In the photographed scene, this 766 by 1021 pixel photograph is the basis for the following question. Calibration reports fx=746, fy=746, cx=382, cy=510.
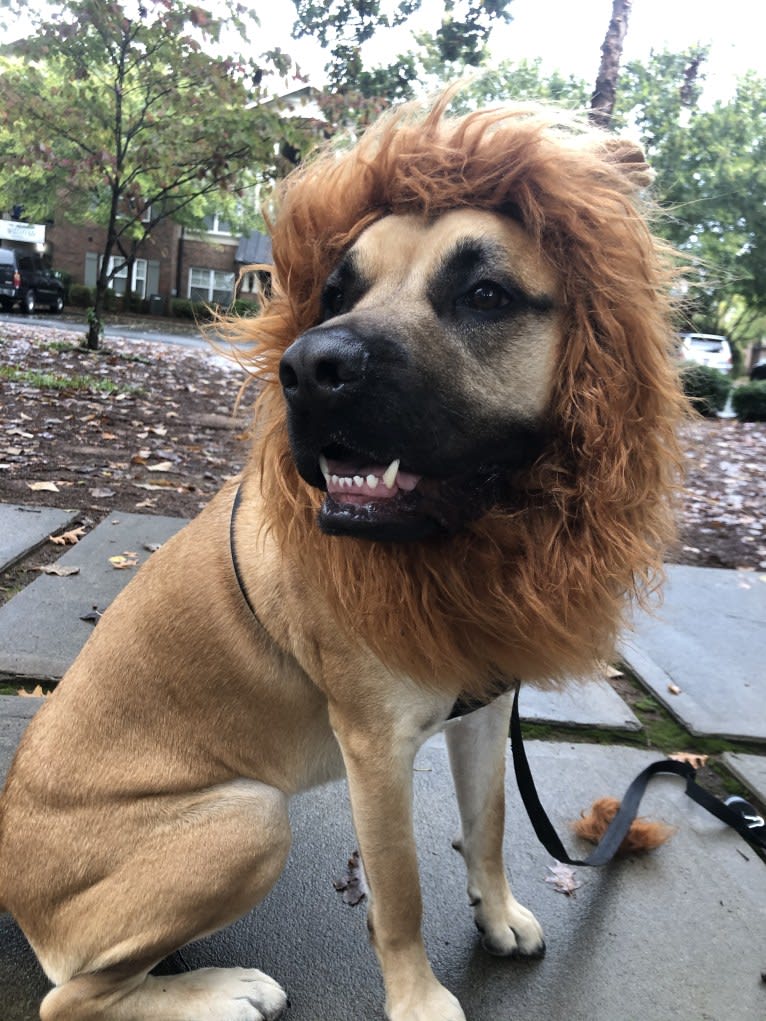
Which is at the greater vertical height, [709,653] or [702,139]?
[702,139]

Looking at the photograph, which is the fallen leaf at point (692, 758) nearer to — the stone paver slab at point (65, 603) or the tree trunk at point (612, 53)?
the stone paver slab at point (65, 603)

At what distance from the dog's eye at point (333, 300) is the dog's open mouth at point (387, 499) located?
16.1 inches

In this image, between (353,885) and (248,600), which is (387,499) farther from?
(353,885)

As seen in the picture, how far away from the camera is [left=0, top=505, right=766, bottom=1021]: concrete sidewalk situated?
189cm

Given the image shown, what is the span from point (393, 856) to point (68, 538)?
3326 mm

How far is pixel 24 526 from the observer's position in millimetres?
4473

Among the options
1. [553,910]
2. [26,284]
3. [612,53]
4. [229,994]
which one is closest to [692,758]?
[553,910]

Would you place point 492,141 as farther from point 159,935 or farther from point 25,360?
point 25,360

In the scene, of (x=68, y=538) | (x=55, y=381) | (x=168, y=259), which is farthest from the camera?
(x=168, y=259)

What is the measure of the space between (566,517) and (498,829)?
1060 mm

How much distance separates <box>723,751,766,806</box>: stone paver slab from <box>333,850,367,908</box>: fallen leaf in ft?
4.73

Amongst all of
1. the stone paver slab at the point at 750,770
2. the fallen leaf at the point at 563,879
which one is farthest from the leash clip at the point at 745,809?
the fallen leaf at the point at 563,879

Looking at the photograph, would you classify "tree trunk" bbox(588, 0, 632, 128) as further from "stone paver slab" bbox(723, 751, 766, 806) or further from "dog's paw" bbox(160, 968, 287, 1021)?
"dog's paw" bbox(160, 968, 287, 1021)

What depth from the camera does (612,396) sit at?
4.87ft
